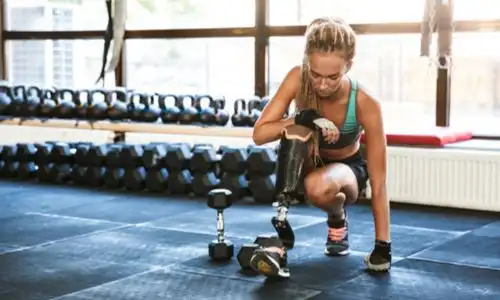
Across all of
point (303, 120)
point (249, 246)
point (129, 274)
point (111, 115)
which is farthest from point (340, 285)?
point (111, 115)

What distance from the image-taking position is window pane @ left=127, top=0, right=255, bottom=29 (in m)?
5.32

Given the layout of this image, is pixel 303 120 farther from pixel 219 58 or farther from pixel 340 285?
pixel 219 58

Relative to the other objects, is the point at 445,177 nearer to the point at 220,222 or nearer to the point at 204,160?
the point at 204,160

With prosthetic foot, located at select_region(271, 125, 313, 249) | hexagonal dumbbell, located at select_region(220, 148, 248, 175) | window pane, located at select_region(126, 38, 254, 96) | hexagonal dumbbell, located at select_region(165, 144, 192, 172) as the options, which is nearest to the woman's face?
prosthetic foot, located at select_region(271, 125, 313, 249)

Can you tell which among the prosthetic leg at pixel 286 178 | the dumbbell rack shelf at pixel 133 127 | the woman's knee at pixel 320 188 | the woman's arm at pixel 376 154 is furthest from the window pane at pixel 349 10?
the prosthetic leg at pixel 286 178

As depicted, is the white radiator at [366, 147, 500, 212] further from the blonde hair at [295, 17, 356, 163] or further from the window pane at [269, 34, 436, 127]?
the blonde hair at [295, 17, 356, 163]

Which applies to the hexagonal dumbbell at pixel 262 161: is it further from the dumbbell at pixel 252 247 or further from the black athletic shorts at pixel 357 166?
the dumbbell at pixel 252 247

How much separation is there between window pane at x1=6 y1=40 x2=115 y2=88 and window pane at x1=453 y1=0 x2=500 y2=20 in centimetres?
250

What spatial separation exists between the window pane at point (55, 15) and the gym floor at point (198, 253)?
5.79ft

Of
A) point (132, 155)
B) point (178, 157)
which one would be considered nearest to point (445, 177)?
point (178, 157)

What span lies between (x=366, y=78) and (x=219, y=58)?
104 cm

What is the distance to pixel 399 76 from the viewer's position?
16.0 ft

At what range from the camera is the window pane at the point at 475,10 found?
453cm

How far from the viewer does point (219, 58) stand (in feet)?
17.8
